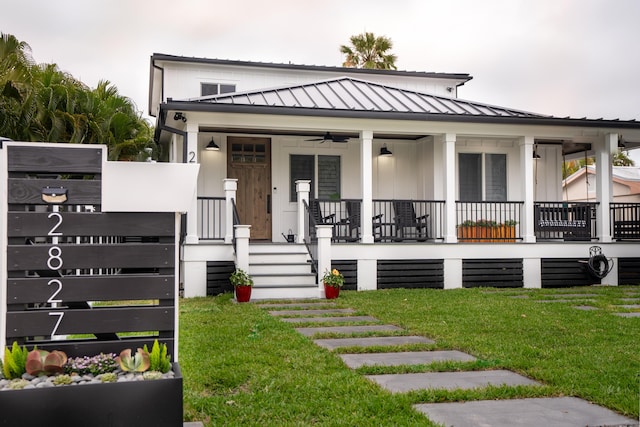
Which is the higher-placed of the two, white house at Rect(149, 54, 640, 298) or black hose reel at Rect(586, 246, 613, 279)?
white house at Rect(149, 54, 640, 298)

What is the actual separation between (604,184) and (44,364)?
1319cm

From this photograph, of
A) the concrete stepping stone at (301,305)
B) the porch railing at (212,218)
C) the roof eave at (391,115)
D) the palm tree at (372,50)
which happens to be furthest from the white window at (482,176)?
the palm tree at (372,50)

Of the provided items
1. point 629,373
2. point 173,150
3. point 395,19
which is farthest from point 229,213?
point 395,19

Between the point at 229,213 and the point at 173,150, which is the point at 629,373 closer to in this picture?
the point at 229,213

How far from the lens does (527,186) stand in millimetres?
13023

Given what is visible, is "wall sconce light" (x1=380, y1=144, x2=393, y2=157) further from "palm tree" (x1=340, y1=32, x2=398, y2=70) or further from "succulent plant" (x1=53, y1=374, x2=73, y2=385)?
"palm tree" (x1=340, y1=32, x2=398, y2=70)

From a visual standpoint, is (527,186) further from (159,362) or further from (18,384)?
(18,384)

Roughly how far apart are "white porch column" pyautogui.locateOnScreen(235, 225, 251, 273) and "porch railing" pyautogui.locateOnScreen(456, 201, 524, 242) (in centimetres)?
478

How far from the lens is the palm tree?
2669cm

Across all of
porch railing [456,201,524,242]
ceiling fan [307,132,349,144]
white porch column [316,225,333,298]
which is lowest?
white porch column [316,225,333,298]

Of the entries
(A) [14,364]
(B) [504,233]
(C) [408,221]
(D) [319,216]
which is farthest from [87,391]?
(B) [504,233]

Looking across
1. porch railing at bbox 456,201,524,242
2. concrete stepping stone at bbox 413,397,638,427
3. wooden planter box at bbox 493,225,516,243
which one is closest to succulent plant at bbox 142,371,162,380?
concrete stepping stone at bbox 413,397,638,427

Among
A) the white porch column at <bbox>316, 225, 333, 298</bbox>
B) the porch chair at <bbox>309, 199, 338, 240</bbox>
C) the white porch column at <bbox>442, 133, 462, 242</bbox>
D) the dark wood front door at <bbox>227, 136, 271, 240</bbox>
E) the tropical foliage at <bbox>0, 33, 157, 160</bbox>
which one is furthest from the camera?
the tropical foliage at <bbox>0, 33, 157, 160</bbox>

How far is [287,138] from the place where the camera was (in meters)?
14.2
